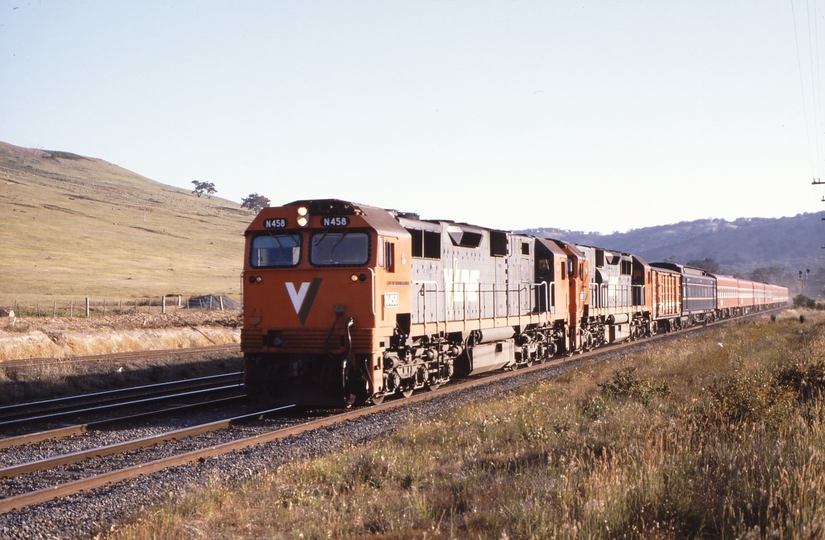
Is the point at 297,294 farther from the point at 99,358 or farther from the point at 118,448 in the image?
the point at 99,358

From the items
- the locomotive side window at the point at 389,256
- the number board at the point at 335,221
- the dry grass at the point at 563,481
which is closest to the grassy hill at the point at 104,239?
the number board at the point at 335,221

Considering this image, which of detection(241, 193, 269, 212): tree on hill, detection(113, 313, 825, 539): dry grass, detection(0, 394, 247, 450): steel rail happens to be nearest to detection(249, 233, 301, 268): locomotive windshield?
detection(0, 394, 247, 450): steel rail

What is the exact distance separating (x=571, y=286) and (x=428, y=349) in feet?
33.0

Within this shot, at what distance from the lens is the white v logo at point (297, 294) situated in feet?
43.8

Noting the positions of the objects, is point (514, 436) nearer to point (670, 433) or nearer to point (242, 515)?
point (670, 433)

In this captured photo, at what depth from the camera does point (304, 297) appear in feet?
43.7

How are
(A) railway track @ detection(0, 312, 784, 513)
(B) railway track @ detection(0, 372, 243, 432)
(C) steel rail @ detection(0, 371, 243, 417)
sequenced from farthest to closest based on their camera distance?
(C) steel rail @ detection(0, 371, 243, 417) → (B) railway track @ detection(0, 372, 243, 432) → (A) railway track @ detection(0, 312, 784, 513)

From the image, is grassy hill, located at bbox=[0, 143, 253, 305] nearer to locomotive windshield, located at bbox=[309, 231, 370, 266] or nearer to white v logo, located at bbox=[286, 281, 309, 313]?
white v logo, located at bbox=[286, 281, 309, 313]

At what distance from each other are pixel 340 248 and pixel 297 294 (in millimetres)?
1146

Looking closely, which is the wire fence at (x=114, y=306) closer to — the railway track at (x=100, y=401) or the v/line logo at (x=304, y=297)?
the railway track at (x=100, y=401)

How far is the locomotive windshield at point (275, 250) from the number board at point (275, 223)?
15 centimetres

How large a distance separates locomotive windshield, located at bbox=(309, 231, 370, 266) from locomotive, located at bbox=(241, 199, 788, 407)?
0.02 metres

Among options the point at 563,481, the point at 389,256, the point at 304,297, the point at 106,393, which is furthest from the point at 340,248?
the point at 563,481

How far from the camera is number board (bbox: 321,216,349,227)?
13141 mm
